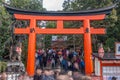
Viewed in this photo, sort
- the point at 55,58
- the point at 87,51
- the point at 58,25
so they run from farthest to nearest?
the point at 55,58 → the point at 58,25 → the point at 87,51

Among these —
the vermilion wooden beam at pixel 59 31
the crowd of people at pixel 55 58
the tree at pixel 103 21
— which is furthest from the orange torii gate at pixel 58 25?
the tree at pixel 103 21

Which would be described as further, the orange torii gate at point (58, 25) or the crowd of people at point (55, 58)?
the orange torii gate at point (58, 25)

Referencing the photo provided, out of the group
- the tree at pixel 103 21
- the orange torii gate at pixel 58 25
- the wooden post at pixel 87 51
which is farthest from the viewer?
the tree at pixel 103 21

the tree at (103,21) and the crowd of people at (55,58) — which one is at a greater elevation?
the tree at (103,21)

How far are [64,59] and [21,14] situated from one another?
14.7 feet

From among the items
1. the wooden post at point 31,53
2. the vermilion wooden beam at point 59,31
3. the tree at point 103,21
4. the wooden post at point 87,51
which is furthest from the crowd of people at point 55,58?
the tree at point 103,21

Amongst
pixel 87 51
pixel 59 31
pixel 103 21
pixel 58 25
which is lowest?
pixel 87 51

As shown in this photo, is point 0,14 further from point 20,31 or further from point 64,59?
point 64,59

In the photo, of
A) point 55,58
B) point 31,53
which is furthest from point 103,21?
point 31,53

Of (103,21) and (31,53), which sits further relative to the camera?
(103,21)

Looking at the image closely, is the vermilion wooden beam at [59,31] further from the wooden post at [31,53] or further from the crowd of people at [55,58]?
the crowd of people at [55,58]

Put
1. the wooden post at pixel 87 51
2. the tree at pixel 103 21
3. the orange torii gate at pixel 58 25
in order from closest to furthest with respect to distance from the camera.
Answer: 1. the wooden post at pixel 87 51
2. the orange torii gate at pixel 58 25
3. the tree at pixel 103 21

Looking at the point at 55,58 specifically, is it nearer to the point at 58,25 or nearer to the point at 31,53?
the point at 31,53

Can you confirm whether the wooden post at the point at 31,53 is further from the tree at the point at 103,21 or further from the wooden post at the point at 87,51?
the tree at the point at 103,21
